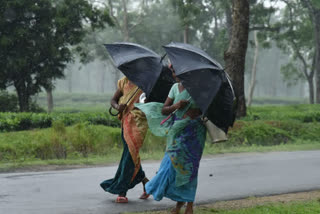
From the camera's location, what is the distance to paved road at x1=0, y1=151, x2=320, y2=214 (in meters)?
5.99

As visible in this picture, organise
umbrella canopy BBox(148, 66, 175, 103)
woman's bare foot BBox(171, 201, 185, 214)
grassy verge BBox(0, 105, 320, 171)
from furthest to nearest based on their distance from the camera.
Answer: grassy verge BBox(0, 105, 320, 171), umbrella canopy BBox(148, 66, 175, 103), woman's bare foot BBox(171, 201, 185, 214)

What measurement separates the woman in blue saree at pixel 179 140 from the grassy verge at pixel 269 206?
0.46 metres

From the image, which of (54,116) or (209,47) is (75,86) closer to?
(209,47)

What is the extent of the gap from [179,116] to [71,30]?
17661mm

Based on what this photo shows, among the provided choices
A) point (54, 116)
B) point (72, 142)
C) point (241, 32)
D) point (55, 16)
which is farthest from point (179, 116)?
A: point (55, 16)

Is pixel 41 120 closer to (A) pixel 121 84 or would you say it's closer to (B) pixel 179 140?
(A) pixel 121 84

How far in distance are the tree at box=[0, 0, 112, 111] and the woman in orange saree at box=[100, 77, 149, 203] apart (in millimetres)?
14524

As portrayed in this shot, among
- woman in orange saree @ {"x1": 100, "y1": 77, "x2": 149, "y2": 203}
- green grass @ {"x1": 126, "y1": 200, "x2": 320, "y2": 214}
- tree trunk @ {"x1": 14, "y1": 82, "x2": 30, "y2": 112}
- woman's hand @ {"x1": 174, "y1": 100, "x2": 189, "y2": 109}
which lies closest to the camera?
woman's hand @ {"x1": 174, "y1": 100, "x2": 189, "y2": 109}

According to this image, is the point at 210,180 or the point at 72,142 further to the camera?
the point at 72,142

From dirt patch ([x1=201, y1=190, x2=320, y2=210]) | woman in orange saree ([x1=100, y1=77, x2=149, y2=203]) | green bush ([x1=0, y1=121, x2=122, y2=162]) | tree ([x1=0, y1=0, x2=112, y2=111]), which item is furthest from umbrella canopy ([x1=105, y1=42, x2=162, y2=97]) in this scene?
tree ([x1=0, y1=0, x2=112, y2=111])

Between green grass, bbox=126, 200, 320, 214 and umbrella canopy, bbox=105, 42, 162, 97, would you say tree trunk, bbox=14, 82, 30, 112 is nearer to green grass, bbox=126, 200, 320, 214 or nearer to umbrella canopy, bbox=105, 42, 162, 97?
umbrella canopy, bbox=105, 42, 162, 97

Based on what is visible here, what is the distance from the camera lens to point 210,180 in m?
8.28

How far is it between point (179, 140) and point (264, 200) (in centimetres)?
209

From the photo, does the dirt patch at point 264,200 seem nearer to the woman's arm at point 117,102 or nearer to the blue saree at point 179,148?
the blue saree at point 179,148
